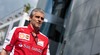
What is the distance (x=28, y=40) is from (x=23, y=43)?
8cm

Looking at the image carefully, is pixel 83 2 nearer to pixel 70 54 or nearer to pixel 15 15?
pixel 70 54

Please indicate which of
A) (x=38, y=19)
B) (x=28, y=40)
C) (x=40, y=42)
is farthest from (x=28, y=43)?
(x=38, y=19)

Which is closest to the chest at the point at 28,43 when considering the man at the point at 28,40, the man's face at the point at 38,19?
the man at the point at 28,40

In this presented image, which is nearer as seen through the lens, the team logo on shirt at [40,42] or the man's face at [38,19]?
the man's face at [38,19]

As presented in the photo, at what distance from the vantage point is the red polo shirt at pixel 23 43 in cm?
453

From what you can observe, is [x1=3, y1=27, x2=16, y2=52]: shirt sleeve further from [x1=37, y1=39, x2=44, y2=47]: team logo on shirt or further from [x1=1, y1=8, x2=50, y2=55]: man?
[x1=37, y1=39, x2=44, y2=47]: team logo on shirt

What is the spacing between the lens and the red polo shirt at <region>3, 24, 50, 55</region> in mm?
4531

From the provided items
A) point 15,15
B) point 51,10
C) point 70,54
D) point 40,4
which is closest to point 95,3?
point 70,54

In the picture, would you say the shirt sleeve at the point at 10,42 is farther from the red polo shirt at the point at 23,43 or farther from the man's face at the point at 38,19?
the man's face at the point at 38,19

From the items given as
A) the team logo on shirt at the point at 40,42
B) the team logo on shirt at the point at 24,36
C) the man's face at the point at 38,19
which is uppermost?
the man's face at the point at 38,19

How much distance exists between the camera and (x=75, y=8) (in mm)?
22000

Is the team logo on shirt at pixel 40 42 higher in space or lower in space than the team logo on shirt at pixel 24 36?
lower

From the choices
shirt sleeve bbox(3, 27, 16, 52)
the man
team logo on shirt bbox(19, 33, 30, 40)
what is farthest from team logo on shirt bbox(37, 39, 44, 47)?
→ shirt sleeve bbox(3, 27, 16, 52)

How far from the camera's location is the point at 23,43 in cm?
455
